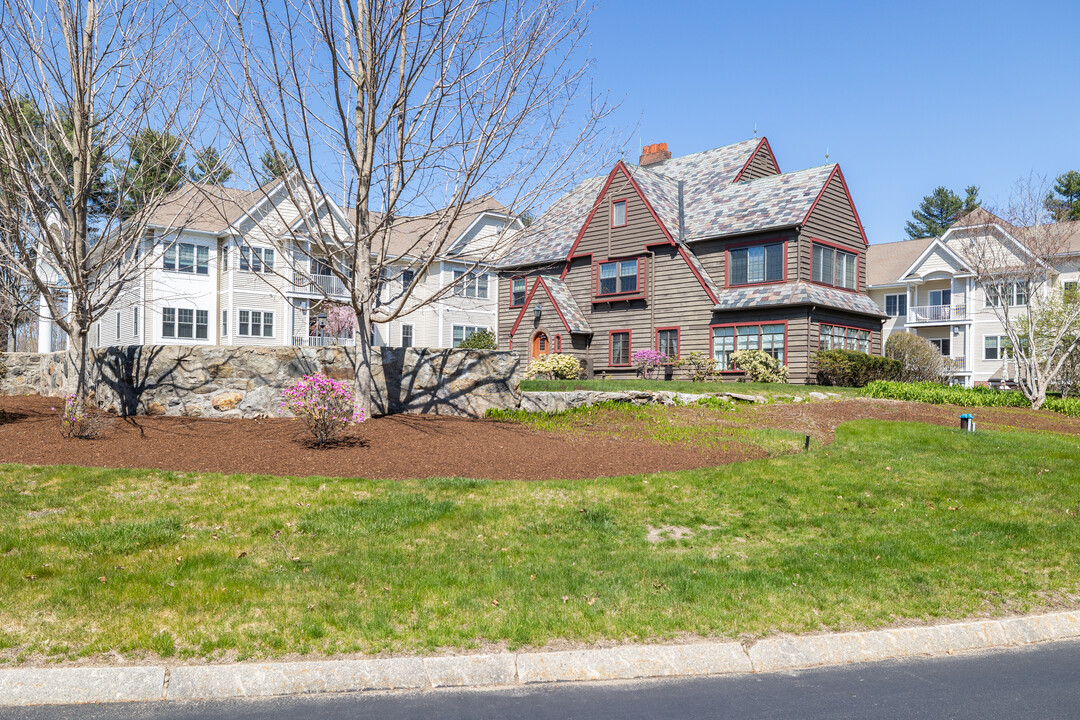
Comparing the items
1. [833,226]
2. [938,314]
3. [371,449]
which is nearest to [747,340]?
[833,226]

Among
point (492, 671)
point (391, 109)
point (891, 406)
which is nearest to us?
point (492, 671)

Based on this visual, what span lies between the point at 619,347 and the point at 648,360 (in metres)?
1.87

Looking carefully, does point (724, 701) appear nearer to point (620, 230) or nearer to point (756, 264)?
point (756, 264)

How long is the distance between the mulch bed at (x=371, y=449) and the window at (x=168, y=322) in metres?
21.3

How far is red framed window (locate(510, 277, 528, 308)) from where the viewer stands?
3306 cm

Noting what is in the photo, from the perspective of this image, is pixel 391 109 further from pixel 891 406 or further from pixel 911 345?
pixel 911 345

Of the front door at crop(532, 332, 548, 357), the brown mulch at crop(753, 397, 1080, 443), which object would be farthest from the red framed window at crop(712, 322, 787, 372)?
the brown mulch at crop(753, 397, 1080, 443)

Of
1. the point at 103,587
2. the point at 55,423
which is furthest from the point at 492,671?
the point at 55,423

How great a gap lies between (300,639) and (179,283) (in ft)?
111

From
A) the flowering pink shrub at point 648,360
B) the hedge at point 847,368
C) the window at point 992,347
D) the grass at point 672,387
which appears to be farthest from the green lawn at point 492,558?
the window at point 992,347

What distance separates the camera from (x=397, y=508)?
25.2ft

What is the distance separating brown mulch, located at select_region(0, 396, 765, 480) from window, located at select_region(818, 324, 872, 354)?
15912mm

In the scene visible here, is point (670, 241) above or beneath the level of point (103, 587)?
above

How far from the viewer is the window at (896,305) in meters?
43.7
